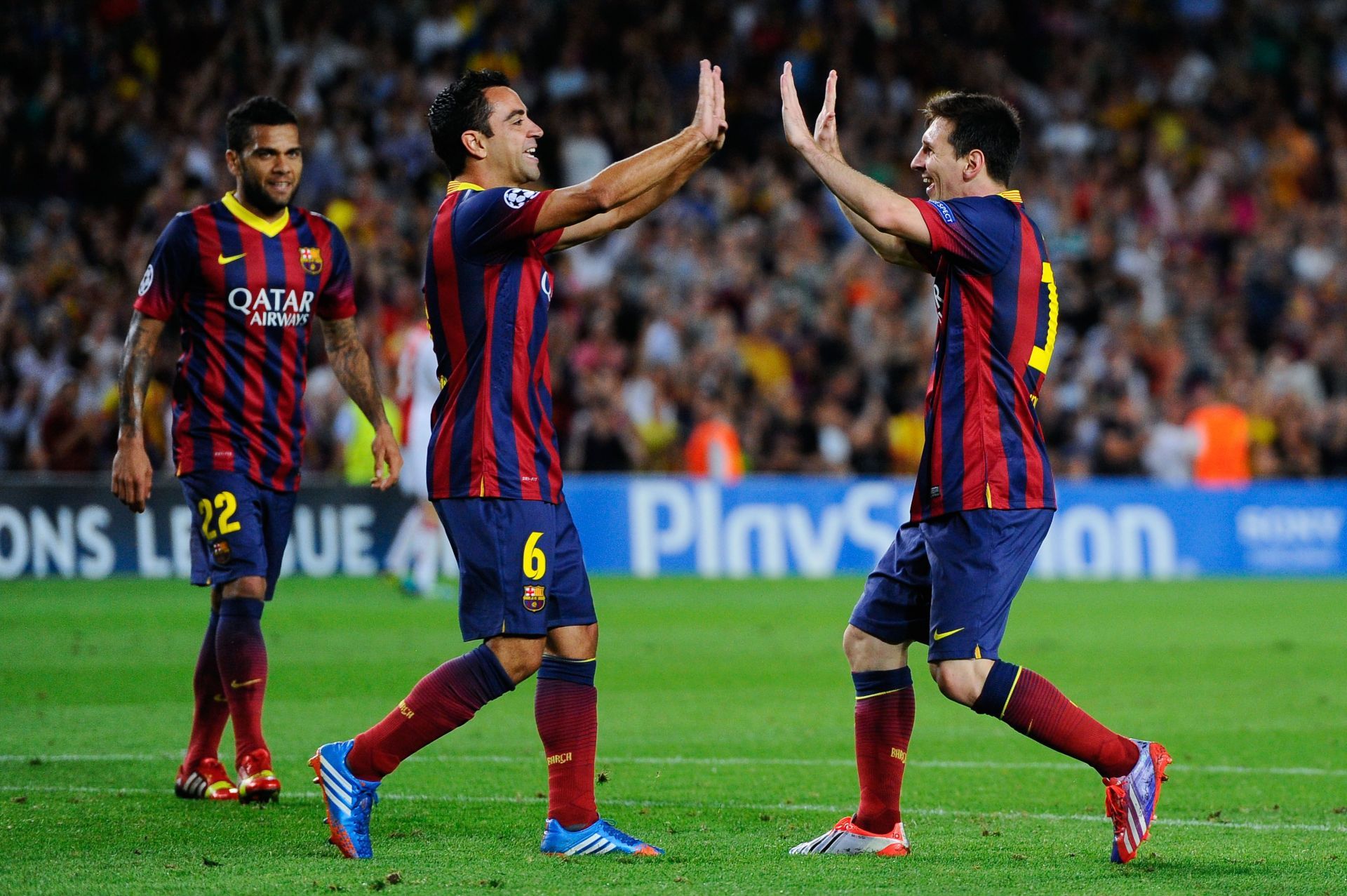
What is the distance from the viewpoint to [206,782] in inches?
253

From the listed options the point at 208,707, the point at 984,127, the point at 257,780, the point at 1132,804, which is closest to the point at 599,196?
the point at 984,127

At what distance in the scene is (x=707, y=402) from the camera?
18.8 m

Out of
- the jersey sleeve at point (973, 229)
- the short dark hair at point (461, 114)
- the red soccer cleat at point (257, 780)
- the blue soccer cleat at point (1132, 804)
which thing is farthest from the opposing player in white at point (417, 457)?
the blue soccer cleat at point (1132, 804)

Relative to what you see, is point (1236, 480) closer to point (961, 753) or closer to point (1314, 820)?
point (961, 753)

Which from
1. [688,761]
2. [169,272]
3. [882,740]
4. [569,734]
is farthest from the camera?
[688,761]

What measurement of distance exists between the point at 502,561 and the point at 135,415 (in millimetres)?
1956

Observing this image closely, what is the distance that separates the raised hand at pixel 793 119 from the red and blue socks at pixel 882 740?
1.62 m

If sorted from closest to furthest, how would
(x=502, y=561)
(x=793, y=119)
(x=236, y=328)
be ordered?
(x=502, y=561), (x=793, y=119), (x=236, y=328)

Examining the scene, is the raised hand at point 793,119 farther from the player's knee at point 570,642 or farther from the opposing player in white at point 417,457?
the opposing player in white at point 417,457

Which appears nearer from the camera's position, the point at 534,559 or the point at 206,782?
the point at 534,559

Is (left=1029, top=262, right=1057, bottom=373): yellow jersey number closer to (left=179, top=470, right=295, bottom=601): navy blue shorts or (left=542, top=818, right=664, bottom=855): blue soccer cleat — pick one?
(left=542, top=818, right=664, bottom=855): blue soccer cleat

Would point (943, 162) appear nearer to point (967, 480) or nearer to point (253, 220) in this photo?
point (967, 480)

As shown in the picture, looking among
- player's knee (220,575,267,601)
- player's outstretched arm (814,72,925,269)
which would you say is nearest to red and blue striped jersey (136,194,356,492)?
player's knee (220,575,267,601)

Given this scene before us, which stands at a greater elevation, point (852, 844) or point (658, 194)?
point (658, 194)
